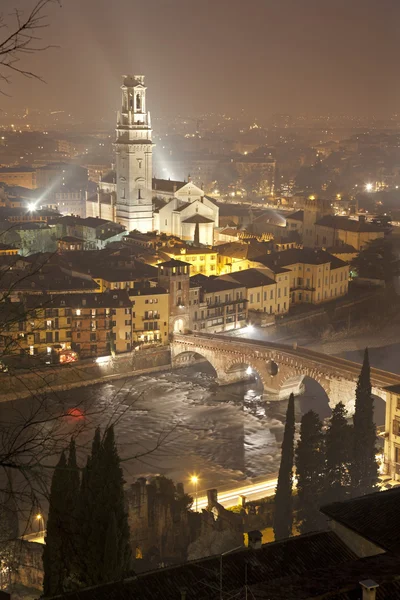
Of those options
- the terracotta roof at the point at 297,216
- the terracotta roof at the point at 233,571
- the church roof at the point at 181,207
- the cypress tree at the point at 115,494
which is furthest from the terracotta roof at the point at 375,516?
the terracotta roof at the point at 297,216

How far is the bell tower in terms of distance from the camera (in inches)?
892

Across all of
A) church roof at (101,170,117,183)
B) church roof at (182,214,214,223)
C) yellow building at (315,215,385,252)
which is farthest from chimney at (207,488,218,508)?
church roof at (101,170,117,183)

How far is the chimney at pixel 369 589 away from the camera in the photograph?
3270 millimetres

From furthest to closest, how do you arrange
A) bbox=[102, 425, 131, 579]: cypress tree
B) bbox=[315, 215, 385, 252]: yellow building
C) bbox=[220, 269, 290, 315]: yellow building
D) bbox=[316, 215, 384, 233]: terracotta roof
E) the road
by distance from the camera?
bbox=[316, 215, 384, 233]: terracotta roof
bbox=[315, 215, 385, 252]: yellow building
bbox=[220, 269, 290, 315]: yellow building
the road
bbox=[102, 425, 131, 579]: cypress tree

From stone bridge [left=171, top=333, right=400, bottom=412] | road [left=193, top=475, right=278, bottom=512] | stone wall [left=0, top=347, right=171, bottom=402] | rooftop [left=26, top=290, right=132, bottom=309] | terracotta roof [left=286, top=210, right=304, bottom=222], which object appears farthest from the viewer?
terracotta roof [left=286, top=210, right=304, bottom=222]

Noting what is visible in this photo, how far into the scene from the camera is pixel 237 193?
129 feet

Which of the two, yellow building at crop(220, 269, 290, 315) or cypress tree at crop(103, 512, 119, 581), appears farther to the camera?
yellow building at crop(220, 269, 290, 315)

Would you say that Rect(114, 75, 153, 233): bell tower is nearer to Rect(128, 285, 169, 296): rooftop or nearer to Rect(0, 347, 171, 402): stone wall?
Rect(128, 285, 169, 296): rooftop

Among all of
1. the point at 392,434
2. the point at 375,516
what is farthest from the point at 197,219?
the point at 375,516

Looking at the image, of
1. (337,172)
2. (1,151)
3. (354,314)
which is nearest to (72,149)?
(1,151)

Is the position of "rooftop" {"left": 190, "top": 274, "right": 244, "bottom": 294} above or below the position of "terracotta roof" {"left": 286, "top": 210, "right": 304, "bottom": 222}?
below

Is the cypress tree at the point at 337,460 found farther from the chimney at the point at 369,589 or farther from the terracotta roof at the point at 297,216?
the terracotta roof at the point at 297,216

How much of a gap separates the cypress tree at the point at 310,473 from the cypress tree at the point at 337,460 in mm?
74

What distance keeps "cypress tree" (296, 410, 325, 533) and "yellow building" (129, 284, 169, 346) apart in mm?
6354
